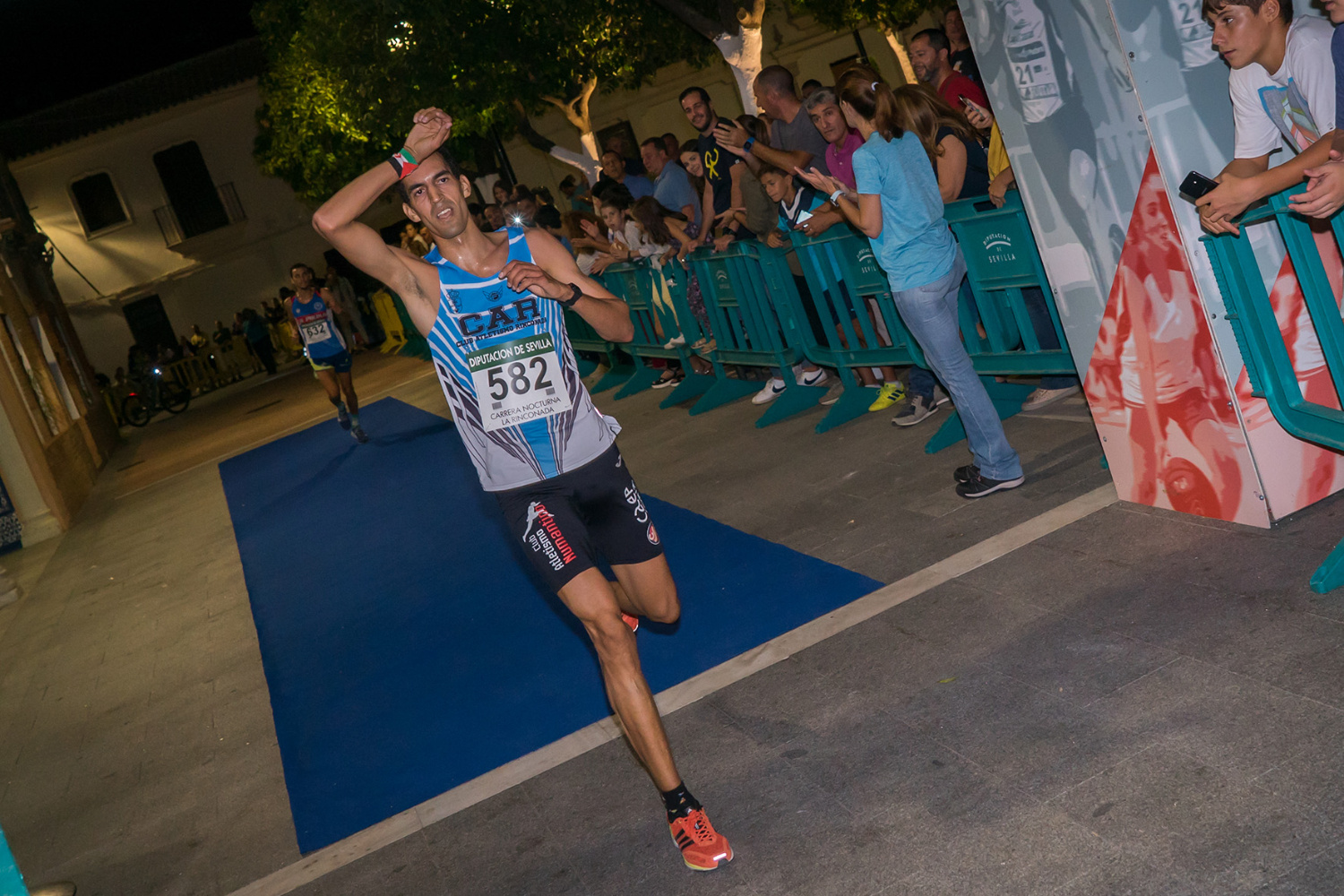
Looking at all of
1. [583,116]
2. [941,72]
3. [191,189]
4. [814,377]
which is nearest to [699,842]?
[941,72]

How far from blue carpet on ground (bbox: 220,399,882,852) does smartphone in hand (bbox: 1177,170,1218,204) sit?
225cm

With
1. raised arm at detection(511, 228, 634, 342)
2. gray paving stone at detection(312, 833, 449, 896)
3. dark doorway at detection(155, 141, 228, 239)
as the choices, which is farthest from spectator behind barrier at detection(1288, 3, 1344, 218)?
dark doorway at detection(155, 141, 228, 239)

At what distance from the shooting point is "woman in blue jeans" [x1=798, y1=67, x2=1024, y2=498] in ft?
19.8

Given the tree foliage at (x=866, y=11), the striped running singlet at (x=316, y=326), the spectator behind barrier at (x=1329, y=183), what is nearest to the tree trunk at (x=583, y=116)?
the striped running singlet at (x=316, y=326)

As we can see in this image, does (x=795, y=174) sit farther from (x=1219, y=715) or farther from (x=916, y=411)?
(x=1219, y=715)

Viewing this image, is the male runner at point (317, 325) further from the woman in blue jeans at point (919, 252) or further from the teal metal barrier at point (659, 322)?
the woman in blue jeans at point (919, 252)

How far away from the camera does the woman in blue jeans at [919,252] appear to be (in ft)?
19.8

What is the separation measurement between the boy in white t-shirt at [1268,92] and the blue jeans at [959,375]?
6.46ft

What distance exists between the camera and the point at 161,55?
48.9m

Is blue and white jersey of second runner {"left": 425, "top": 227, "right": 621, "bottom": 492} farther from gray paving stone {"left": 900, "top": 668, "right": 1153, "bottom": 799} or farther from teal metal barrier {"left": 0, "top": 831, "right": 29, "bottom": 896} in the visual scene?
teal metal barrier {"left": 0, "top": 831, "right": 29, "bottom": 896}

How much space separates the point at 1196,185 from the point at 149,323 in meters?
44.0

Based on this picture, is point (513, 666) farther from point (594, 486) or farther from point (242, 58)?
point (242, 58)

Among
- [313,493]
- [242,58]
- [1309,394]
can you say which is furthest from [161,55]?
[1309,394]

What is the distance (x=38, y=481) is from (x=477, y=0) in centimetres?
959
